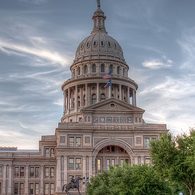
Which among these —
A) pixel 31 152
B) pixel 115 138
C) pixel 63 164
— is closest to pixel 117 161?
pixel 115 138

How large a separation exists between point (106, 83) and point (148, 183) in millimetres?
71340

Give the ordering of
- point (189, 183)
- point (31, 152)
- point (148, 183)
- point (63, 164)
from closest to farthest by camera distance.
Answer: point (148, 183) → point (189, 183) → point (63, 164) → point (31, 152)

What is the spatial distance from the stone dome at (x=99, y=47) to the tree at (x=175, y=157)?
71878 mm

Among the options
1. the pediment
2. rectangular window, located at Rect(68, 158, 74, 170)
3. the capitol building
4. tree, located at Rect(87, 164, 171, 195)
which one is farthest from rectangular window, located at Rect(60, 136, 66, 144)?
tree, located at Rect(87, 164, 171, 195)

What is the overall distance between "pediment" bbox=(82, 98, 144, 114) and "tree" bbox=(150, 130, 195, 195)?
43345 millimetres

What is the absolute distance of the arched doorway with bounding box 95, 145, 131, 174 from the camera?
110m

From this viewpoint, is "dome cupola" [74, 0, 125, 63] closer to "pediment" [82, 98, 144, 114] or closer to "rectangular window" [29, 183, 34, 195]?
"pediment" [82, 98, 144, 114]

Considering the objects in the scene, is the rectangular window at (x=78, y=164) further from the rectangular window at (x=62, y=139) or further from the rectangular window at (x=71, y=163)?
the rectangular window at (x=62, y=139)

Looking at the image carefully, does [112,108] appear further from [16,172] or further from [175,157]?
[175,157]

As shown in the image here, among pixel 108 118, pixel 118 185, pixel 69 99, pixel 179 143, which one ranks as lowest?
pixel 118 185

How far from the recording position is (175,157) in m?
65.8

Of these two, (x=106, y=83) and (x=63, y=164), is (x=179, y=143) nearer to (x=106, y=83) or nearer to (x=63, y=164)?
(x=63, y=164)

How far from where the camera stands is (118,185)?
6650cm

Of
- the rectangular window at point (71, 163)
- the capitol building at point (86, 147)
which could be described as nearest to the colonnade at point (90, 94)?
the capitol building at point (86, 147)
